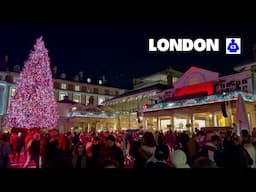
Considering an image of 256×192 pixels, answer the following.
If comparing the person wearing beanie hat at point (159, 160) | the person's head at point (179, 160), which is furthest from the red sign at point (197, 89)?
the person wearing beanie hat at point (159, 160)

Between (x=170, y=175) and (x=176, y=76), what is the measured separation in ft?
123

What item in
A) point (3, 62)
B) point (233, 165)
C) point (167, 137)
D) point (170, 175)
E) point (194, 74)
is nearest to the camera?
point (170, 175)

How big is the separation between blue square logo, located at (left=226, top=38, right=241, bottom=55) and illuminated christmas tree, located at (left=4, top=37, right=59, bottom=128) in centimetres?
1349

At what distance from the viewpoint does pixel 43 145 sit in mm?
9156

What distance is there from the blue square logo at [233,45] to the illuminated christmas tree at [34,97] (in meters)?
13.5

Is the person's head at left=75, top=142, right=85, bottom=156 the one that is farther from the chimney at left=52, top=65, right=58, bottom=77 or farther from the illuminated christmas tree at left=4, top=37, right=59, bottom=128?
the chimney at left=52, top=65, right=58, bottom=77

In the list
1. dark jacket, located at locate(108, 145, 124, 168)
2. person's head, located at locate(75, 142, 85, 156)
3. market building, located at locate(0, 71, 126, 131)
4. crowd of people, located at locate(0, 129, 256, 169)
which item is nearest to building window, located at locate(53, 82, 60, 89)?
market building, located at locate(0, 71, 126, 131)

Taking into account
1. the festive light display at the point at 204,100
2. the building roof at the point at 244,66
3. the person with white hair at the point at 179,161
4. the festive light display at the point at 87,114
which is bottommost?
the person with white hair at the point at 179,161

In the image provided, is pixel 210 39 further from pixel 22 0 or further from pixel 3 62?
pixel 3 62

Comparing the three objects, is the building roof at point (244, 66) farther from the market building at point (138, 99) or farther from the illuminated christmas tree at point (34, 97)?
the illuminated christmas tree at point (34, 97)

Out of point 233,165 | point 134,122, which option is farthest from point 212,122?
point 233,165

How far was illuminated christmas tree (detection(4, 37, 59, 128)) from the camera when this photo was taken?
18094 millimetres

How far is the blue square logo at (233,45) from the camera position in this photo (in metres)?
9.91

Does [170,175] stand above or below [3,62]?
below
